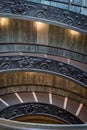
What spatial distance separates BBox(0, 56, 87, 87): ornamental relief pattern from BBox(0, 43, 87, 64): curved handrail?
1804mm

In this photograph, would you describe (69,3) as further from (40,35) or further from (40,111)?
(40,111)

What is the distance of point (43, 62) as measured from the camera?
16.6 m

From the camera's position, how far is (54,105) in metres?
16.2

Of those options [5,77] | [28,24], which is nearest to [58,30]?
[28,24]

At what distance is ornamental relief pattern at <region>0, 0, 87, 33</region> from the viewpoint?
16.3 metres

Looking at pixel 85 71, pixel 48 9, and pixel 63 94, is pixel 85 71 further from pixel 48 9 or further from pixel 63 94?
pixel 48 9

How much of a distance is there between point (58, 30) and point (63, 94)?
4.27 meters

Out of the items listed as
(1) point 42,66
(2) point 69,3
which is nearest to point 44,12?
(2) point 69,3

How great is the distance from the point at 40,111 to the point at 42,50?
169 inches

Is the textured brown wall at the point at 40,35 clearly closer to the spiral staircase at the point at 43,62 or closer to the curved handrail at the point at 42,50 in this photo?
the spiral staircase at the point at 43,62

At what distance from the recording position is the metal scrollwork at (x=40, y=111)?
15.6m

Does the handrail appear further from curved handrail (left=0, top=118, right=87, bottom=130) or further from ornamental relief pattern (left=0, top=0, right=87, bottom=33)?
curved handrail (left=0, top=118, right=87, bottom=130)

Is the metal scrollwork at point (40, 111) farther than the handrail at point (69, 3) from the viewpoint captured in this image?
No

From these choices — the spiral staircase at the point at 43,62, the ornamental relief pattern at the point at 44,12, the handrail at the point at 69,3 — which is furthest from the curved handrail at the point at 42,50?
the handrail at the point at 69,3
